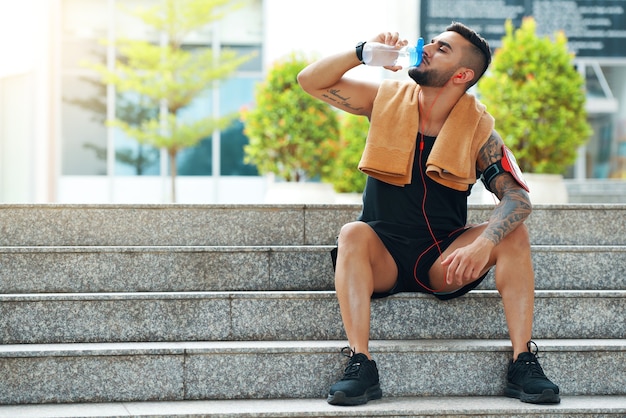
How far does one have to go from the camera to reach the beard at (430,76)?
3375mm

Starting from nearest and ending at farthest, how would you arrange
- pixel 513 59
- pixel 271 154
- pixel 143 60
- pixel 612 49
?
pixel 513 59 < pixel 271 154 < pixel 612 49 < pixel 143 60

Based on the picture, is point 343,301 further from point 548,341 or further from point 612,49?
point 612,49

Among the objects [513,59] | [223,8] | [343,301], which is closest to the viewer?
[343,301]

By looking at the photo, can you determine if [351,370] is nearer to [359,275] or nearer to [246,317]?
[359,275]

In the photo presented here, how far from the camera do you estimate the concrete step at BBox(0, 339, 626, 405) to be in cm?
308

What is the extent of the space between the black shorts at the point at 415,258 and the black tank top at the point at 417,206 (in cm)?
3

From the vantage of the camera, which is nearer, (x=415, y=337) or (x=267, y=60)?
(x=415, y=337)

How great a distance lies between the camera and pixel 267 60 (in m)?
12.0

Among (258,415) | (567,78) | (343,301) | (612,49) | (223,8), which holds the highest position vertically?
(223,8)

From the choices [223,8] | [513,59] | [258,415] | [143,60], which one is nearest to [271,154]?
[513,59]

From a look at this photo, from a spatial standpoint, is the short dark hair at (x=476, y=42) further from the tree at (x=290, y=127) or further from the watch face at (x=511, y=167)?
the tree at (x=290, y=127)

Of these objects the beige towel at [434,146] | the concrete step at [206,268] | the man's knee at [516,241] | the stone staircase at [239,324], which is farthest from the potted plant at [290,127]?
the man's knee at [516,241]

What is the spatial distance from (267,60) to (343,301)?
366 inches

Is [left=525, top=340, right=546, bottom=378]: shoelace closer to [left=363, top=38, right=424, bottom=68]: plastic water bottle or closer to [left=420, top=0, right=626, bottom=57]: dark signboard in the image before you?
Result: [left=363, top=38, right=424, bottom=68]: plastic water bottle
